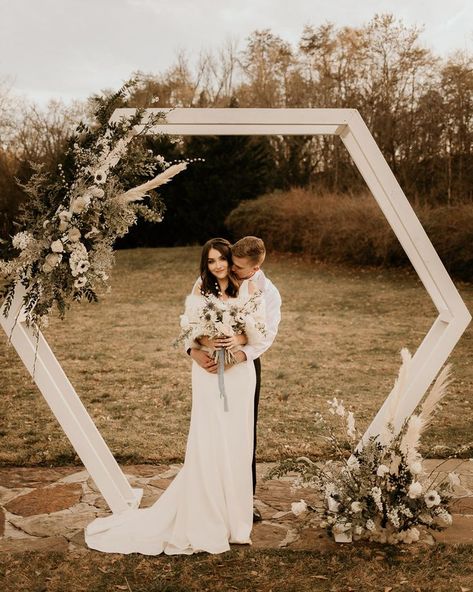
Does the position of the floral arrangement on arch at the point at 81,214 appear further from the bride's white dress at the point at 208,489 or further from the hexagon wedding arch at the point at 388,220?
the bride's white dress at the point at 208,489

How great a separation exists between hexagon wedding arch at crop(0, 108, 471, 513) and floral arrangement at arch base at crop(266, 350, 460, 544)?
0.32 metres

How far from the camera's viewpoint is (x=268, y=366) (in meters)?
10.5

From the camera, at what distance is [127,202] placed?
419 cm

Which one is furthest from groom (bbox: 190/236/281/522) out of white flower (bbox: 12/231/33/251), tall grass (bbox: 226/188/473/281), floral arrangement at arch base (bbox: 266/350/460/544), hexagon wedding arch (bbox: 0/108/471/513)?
tall grass (bbox: 226/188/473/281)

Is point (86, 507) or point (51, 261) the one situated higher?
point (51, 261)

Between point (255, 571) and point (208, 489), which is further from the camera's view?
point (208, 489)

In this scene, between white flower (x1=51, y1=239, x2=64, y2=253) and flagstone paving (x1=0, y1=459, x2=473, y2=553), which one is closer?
white flower (x1=51, y1=239, x2=64, y2=253)

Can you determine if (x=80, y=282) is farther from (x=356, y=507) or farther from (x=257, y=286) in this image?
(x=356, y=507)

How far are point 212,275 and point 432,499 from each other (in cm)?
199

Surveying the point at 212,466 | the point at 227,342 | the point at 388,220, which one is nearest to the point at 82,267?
the point at 227,342

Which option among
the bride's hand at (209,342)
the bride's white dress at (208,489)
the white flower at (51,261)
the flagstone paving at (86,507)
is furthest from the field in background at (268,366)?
the white flower at (51,261)

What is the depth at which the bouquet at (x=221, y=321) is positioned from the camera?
14.0ft

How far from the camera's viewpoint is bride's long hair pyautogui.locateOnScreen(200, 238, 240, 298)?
4.47m

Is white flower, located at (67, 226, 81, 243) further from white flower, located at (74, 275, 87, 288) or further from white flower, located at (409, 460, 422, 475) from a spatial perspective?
white flower, located at (409, 460, 422, 475)
